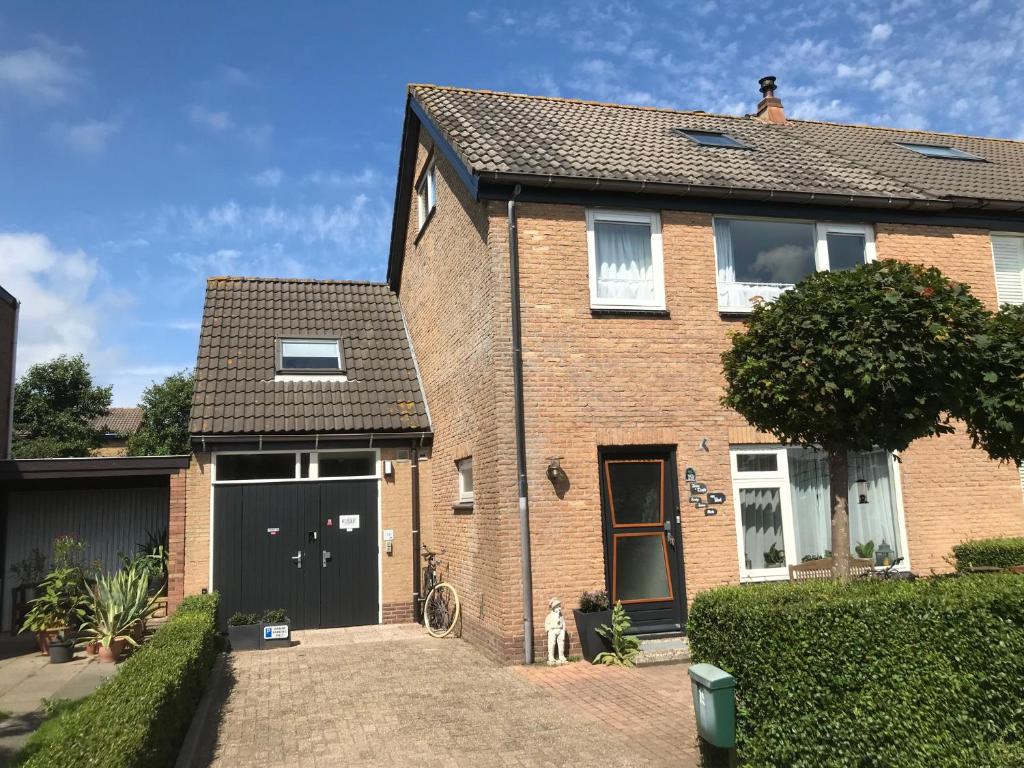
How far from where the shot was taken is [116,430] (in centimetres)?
4538

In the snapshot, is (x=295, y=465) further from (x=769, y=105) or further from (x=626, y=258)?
(x=769, y=105)

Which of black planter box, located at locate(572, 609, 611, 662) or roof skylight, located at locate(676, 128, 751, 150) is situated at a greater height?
roof skylight, located at locate(676, 128, 751, 150)

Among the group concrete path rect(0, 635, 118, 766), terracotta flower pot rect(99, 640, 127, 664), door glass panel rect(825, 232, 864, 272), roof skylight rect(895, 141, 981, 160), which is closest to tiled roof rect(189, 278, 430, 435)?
terracotta flower pot rect(99, 640, 127, 664)

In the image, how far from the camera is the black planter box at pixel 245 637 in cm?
1109

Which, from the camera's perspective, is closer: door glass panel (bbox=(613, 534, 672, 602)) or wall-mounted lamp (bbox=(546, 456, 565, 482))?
wall-mounted lamp (bbox=(546, 456, 565, 482))

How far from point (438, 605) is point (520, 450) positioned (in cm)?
356

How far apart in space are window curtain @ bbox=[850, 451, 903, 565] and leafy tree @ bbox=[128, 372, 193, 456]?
101 feet

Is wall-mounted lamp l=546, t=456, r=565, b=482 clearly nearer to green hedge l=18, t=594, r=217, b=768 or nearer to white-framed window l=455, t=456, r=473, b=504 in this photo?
white-framed window l=455, t=456, r=473, b=504

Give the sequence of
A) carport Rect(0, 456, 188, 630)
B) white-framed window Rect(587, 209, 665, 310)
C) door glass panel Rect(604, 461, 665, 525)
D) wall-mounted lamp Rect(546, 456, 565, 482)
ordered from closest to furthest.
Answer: wall-mounted lamp Rect(546, 456, 565, 482) → door glass panel Rect(604, 461, 665, 525) → white-framed window Rect(587, 209, 665, 310) → carport Rect(0, 456, 188, 630)

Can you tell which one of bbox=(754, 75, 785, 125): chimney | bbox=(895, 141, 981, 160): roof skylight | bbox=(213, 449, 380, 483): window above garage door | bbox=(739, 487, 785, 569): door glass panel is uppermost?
bbox=(754, 75, 785, 125): chimney

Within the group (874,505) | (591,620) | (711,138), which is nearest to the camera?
(591,620)

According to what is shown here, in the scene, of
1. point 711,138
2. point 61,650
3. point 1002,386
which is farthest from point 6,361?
point 1002,386

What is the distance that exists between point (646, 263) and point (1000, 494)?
6330 millimetres

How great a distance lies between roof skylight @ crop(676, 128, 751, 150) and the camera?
13.3 metres
